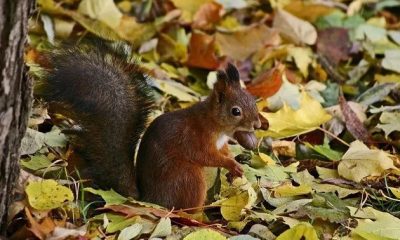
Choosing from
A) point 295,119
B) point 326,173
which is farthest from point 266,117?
point 326,173

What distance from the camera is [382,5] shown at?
539cm

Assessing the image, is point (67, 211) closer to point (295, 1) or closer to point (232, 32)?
point (232, 32)

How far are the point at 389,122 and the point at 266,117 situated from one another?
58cm

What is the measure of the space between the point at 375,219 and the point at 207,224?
58 centimetres

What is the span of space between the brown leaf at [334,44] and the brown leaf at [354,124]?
0.90 metres

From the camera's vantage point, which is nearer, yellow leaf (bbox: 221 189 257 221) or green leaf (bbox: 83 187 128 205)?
green leaf (bbox: 83 187 128 205)

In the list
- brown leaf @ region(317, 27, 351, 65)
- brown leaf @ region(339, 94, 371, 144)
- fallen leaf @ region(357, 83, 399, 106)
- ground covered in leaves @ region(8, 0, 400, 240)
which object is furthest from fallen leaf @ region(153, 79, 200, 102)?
brown leaf @ region(317, 27, 351, 65)

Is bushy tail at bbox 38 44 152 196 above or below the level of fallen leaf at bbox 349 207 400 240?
above

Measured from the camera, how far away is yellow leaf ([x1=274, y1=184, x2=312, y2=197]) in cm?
307

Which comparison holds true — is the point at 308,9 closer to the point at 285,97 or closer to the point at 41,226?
the point at 285,97

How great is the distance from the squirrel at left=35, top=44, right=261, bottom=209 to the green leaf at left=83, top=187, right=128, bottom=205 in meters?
0.08

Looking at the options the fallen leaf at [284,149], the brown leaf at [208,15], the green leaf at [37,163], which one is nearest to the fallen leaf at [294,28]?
the brown leaf at [208,15]

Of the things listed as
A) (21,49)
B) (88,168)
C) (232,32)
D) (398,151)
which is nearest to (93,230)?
(88,168)

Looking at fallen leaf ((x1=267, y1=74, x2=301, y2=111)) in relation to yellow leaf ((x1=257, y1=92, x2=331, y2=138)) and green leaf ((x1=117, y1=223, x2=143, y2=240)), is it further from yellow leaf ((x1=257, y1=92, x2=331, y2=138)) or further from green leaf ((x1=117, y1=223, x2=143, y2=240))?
green leaf ((x1=117, y1=223, x2=143, y2=240))
